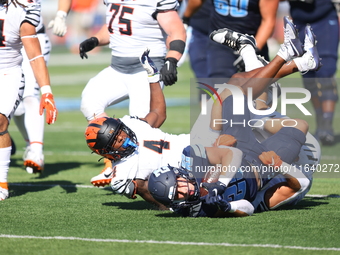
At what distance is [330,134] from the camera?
342 inches

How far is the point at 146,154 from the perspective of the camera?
4.61 metres

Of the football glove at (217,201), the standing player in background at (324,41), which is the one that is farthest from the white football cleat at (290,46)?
the standing player in background at (324,41)

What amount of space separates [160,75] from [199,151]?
109 centimetres

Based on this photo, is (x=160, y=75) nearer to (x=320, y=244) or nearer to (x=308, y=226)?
(x=308, y=226)

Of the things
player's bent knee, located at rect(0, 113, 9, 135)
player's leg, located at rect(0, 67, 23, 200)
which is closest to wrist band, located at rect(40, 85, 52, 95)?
player's leg, located at rect(0, 67, 23, 200)

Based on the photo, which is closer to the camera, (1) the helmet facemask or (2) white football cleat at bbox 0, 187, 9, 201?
(1) the helmet facemask

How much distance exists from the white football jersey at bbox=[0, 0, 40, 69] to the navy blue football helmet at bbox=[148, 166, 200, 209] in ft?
6.35

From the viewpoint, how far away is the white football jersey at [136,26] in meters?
6.00

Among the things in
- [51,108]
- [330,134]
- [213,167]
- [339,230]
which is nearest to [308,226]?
[339,230]

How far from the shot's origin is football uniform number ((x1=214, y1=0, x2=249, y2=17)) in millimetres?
7324

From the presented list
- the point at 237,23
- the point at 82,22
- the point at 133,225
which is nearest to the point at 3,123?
the point at 133,225

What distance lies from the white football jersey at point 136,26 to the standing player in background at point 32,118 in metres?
1.23

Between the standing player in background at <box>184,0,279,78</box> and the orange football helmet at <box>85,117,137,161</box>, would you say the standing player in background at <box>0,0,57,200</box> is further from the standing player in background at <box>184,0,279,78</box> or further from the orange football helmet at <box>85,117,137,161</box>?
the standing player in background at <box>184,0,279,78</box>

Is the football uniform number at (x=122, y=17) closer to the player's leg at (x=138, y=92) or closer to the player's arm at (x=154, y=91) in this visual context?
the player's leg at (x=138, y=92)
